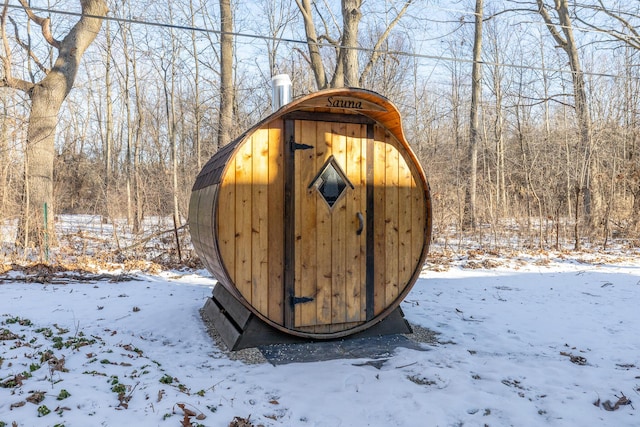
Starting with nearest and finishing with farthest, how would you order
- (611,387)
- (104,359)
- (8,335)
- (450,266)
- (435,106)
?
(611,387)
(104,359)
(8,335)
(450,266)
(435,106)

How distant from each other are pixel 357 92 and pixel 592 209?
12.1 m

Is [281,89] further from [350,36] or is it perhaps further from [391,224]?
[350,36]

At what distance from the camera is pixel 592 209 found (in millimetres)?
13531

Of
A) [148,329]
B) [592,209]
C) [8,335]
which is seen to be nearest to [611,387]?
[148,329]

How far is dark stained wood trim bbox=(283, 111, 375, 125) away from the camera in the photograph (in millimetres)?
4574

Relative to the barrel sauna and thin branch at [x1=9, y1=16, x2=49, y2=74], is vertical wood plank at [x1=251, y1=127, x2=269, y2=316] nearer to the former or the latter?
the barrel sauna

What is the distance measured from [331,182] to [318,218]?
0.41m

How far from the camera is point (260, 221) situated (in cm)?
445

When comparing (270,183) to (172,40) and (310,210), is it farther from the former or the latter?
(172,40)

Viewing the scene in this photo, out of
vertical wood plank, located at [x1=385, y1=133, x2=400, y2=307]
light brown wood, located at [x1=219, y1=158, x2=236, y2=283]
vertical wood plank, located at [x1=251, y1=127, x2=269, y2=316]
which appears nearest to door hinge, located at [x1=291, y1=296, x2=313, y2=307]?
vertical wood plank, located at [x1=251, y1=127, x2=269, y2=316]

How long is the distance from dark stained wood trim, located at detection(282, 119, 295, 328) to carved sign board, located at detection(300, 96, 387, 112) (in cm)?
31

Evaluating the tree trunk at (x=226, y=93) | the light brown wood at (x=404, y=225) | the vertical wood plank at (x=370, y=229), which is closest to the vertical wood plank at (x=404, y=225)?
the light brown wood at (x=404, y=225)

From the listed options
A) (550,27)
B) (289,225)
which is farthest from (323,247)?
(550,27)

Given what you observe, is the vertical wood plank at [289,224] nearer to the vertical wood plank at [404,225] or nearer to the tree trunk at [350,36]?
the vertical wood plank at [404,225]
